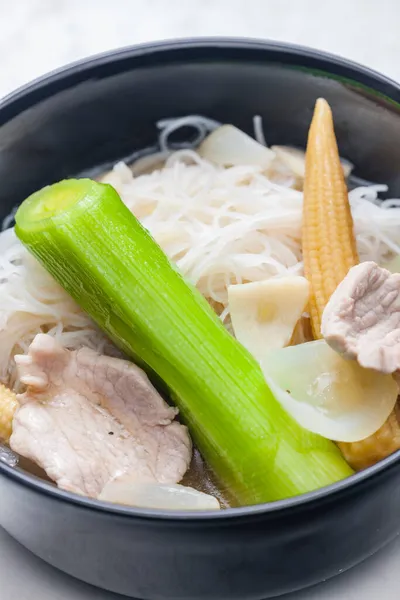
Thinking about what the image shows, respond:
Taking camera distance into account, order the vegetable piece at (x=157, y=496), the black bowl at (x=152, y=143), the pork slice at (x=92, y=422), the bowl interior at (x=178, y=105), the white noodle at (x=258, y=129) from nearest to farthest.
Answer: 1. the black bowl at (x=152, y=143)
2. the vegetable piece at (x=157, y=496)
3. the pork slice at (x=92, y=422)
4. the bowl interior at (x=178, y=105)
5. the white noodle at (x=258, y=129)

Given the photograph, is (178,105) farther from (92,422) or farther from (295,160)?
(92,422)

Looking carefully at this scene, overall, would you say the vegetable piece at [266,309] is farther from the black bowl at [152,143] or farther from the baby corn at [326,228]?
A: the black bowl at [152,143]

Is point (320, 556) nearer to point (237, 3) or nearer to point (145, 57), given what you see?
point (145, 57)

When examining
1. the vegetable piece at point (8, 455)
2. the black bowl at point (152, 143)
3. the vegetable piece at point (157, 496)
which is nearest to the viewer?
the black bowl at point (152, 143)

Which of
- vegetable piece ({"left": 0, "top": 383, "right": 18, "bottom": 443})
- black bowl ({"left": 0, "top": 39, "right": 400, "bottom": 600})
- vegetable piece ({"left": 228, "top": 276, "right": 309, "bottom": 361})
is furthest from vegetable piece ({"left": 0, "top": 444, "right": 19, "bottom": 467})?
vegetable piece ({"left": 228, "top": 276, "right": 309, "bottom": 361})

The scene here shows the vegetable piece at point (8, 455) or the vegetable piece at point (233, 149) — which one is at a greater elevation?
the vegetable piece at point (233, 149)

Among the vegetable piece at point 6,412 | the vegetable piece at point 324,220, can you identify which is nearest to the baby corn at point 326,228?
the vegetable piece at point 324,220
